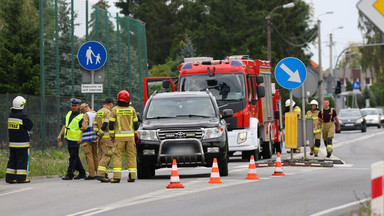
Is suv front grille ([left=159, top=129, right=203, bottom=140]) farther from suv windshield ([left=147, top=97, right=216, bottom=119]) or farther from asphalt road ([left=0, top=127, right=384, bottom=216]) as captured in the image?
suv windshield ([left=147, top=97, right=216, bottom=119])

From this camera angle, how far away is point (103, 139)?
17.3 metres

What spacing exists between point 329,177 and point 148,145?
12.2ft

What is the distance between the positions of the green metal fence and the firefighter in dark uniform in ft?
26.5

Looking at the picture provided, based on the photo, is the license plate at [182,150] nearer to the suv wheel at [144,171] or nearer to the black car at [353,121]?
the suv wheel at [144,171]

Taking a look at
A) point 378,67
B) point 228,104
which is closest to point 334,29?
point 378,67

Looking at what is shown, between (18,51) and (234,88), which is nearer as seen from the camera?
(234,88)

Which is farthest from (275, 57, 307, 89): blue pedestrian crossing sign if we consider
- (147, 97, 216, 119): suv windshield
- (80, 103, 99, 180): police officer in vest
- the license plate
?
(80, 103, 99, 180): police officer in vest

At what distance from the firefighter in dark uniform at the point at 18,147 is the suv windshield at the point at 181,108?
2.66 m

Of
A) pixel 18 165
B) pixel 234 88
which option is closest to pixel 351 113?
pixel 234 88

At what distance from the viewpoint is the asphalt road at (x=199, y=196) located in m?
11.2

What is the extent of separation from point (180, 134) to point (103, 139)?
1.73 metres

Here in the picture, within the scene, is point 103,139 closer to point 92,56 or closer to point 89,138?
point 89,138

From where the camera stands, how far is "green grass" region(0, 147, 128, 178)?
774 inches

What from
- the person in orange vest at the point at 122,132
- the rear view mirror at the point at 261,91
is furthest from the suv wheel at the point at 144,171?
the rear view mirror at the point at 261,91
